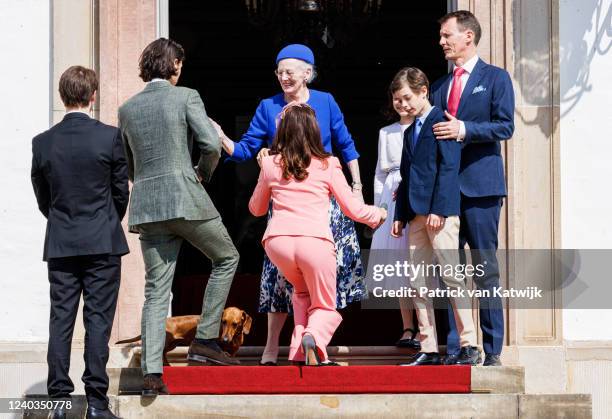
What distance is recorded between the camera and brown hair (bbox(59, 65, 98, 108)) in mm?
7355

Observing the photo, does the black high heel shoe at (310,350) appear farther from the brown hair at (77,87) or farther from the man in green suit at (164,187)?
the brown hair at (77,87)

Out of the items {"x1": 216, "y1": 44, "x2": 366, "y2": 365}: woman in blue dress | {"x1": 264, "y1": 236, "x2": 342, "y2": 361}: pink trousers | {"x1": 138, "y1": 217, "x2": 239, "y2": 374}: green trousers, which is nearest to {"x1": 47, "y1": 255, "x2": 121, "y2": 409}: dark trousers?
{"x1": 138, "y1": 217, "x2": 239, "y2": 374}: green trousers

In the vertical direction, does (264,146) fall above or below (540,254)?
above

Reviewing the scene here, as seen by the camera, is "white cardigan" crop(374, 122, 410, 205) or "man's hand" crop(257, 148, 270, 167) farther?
"white cardigan" crop(374, 122, 410, 205)

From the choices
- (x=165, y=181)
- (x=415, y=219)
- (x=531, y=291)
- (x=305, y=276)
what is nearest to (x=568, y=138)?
(x=531, y=291)

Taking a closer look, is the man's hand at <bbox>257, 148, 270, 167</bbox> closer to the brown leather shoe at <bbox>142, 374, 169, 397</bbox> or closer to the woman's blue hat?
the woman's blue hat

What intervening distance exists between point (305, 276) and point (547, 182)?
227 cm

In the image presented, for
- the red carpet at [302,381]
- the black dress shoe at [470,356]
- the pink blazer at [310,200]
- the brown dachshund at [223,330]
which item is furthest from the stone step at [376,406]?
the pink blazer at [310,200]

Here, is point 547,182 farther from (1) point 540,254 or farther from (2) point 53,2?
(2) point 53,2

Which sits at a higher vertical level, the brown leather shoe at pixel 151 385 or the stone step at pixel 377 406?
the brown leather shoe at pixel 151 385

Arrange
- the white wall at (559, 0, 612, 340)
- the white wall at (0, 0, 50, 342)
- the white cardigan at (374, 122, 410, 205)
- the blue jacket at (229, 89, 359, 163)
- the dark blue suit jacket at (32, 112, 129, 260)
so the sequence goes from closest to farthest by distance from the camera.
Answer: the dark blue suit jacket at (32, 112, 129, 260) < the blue jacket at (229, 89, 359, 163) < the white cardigan at (374, 122, 410, 205) < the white wall at (0, 0, 50, 342) < the white wall at (559, 0, 612, 340)

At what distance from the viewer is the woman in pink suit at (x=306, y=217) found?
25.0 feet

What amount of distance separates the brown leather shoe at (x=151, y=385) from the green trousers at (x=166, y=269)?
0.03m

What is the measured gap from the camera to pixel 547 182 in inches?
362
